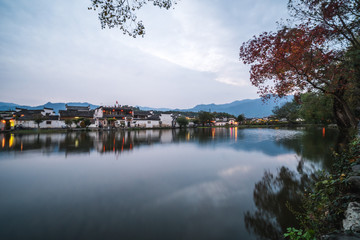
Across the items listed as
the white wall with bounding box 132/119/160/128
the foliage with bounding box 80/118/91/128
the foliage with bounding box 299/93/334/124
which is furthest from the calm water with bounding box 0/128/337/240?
the white wall with bounding box 132/119/160/128

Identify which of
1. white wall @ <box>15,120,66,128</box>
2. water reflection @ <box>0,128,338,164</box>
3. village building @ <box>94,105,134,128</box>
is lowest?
water reflection @ <box>0,128,338,164</box>

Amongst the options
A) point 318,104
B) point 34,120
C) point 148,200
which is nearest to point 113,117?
point 34,120

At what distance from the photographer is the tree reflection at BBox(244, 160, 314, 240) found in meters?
3.62

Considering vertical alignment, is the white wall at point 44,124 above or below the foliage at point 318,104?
below

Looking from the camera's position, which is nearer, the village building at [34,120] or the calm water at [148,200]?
the calm water at [148,200]

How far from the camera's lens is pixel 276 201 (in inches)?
185

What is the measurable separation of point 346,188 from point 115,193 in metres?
6.01

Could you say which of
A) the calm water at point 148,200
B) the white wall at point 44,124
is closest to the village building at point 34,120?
the white wall at point 44,124

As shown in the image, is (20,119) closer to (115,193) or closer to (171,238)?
(115,193)

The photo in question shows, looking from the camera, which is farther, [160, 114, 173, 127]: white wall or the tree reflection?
[160, 114, 173, 127]: white wall

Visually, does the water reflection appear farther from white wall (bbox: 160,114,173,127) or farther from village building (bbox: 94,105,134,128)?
white wall (bbox: 160,114,173,127)

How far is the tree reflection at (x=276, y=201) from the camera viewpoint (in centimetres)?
362

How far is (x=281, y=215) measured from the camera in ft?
13.1

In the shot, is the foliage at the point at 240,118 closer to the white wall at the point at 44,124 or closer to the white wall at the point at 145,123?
the white wall at the point at 145,123
